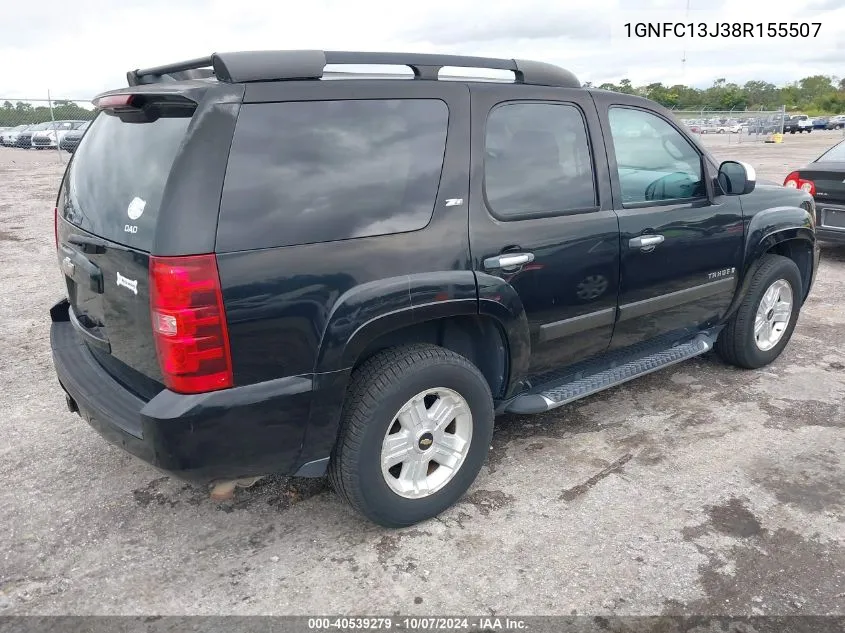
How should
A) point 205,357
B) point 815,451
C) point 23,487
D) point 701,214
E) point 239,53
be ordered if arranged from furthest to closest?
point 701,214 → point 815,451 → point 23,487 → point 239,53 → point 205,357

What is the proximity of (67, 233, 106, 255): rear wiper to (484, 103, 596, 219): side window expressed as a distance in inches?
62.5

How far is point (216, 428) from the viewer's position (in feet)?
8.16

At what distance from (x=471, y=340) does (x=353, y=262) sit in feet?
2.79

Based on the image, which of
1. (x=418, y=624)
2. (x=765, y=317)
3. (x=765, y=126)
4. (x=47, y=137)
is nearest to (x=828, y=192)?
(x=765, y=317)

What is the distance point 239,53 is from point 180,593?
79.6 inches

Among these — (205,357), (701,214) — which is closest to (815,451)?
(701,214)

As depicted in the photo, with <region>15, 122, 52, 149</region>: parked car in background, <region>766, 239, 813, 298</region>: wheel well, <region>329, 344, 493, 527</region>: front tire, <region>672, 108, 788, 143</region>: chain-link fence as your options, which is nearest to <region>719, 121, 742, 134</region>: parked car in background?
<region>672, 108, 788, 143</region>: chain-link fence

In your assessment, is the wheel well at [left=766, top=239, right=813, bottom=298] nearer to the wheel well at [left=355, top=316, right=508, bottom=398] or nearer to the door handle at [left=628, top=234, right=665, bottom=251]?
the door handle at [left=628, top=234, right=665, bottom=251]

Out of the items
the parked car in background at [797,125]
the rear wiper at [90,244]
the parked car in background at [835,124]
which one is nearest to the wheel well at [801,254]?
the rear wiper at [90,244]

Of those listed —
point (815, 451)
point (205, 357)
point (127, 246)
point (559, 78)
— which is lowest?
point (815, 451)

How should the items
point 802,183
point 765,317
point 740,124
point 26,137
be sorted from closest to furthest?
1. point 765,317
2. point 802,183
3. point 26,137
4. point 740,124

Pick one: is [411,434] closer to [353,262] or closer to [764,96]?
[353,262]

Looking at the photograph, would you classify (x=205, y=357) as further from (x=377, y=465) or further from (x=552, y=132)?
(x=552, y=132)

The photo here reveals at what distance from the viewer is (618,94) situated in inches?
Answer: 148
